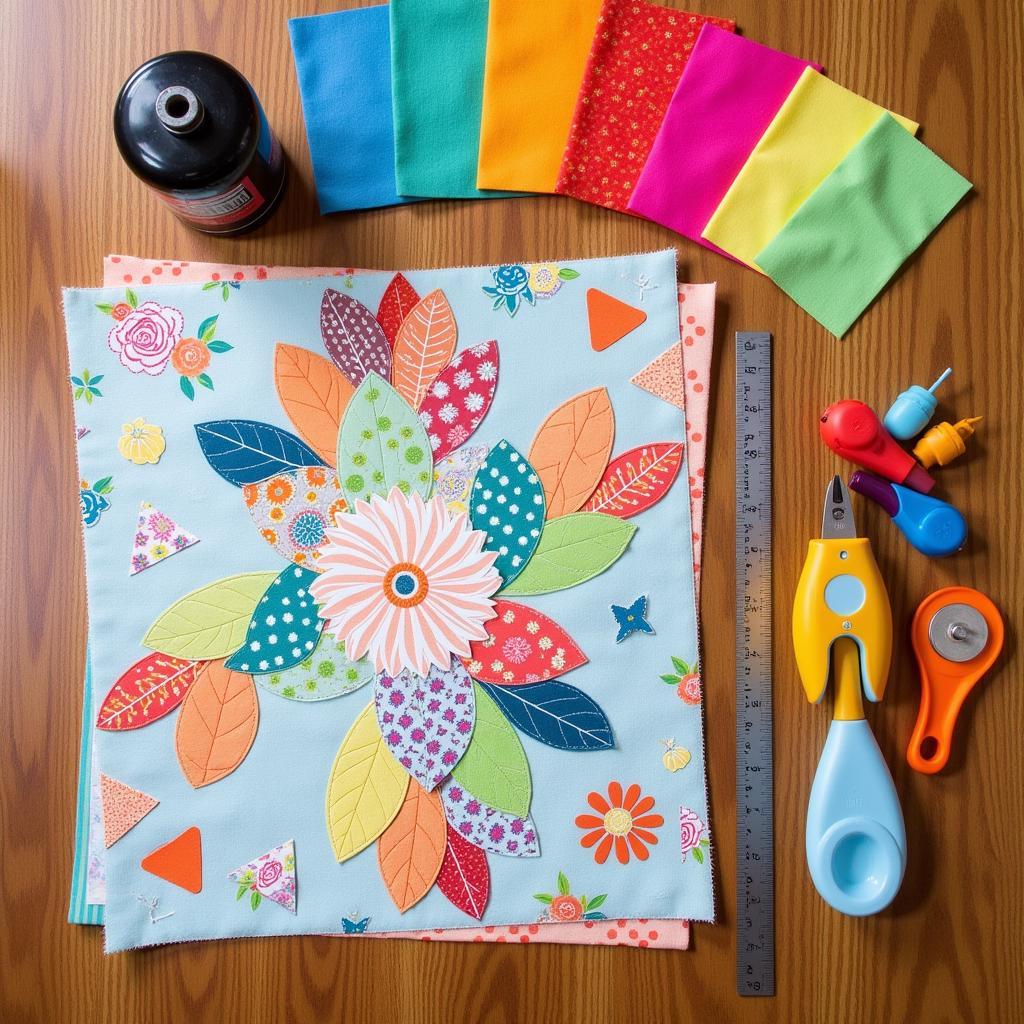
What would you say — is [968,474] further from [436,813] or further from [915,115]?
[436,813]

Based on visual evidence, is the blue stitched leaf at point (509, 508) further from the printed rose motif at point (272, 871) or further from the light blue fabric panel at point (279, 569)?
the printed rose motif at point (272, 871)

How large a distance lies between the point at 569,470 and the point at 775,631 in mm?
263

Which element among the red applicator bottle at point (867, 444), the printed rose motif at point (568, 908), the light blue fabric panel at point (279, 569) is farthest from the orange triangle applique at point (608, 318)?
the printed rose motif at point (568, 908)

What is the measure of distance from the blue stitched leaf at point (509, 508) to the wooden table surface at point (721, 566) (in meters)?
0.18

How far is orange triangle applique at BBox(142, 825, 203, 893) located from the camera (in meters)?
0.84

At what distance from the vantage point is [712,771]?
84 cm

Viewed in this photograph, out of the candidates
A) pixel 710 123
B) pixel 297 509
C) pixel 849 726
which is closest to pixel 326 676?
pixel 297 509

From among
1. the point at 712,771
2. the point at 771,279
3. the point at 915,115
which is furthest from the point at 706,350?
the point at 712,771

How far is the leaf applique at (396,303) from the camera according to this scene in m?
0.85

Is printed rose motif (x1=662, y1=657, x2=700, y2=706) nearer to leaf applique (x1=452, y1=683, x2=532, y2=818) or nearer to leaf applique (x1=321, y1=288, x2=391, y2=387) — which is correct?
leaf applique (x1=452, y1=683, x2=532, y2=818)

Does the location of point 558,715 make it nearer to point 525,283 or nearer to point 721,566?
point 721,566

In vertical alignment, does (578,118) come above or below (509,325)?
above

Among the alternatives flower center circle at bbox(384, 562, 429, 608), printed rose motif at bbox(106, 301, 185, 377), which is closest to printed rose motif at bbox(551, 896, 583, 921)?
flower center circle at bbox(384, 562, 429, 608)

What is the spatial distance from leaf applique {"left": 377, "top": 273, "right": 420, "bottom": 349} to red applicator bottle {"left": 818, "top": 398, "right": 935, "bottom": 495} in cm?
43
